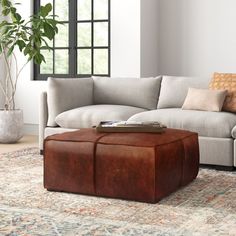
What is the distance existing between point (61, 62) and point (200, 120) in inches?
121

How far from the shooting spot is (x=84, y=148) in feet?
11.0

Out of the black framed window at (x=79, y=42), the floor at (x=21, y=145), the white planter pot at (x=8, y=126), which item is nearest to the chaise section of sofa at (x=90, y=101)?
the floor at (x=21, y=145)

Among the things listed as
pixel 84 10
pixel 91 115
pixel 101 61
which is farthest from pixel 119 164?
pixel 84 10

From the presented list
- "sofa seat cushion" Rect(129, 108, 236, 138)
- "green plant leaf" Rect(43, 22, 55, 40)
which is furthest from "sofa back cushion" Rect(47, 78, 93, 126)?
"green plant leaf" Rect(43, 22, 55, 40)

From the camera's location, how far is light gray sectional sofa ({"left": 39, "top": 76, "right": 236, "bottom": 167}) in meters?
4.27

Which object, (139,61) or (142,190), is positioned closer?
(142,190)

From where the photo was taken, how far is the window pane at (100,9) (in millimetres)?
6590

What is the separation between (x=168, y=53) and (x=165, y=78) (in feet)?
4.30

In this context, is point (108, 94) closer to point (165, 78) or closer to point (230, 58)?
point (165, 78)

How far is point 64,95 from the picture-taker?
511 centimetres

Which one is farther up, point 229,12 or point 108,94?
point 229,12

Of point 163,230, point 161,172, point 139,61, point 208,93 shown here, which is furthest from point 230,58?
point 163,230

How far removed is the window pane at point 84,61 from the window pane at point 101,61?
0.10 meters

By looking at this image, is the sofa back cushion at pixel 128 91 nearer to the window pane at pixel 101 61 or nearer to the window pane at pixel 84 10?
the window pane at pixel 101 61
